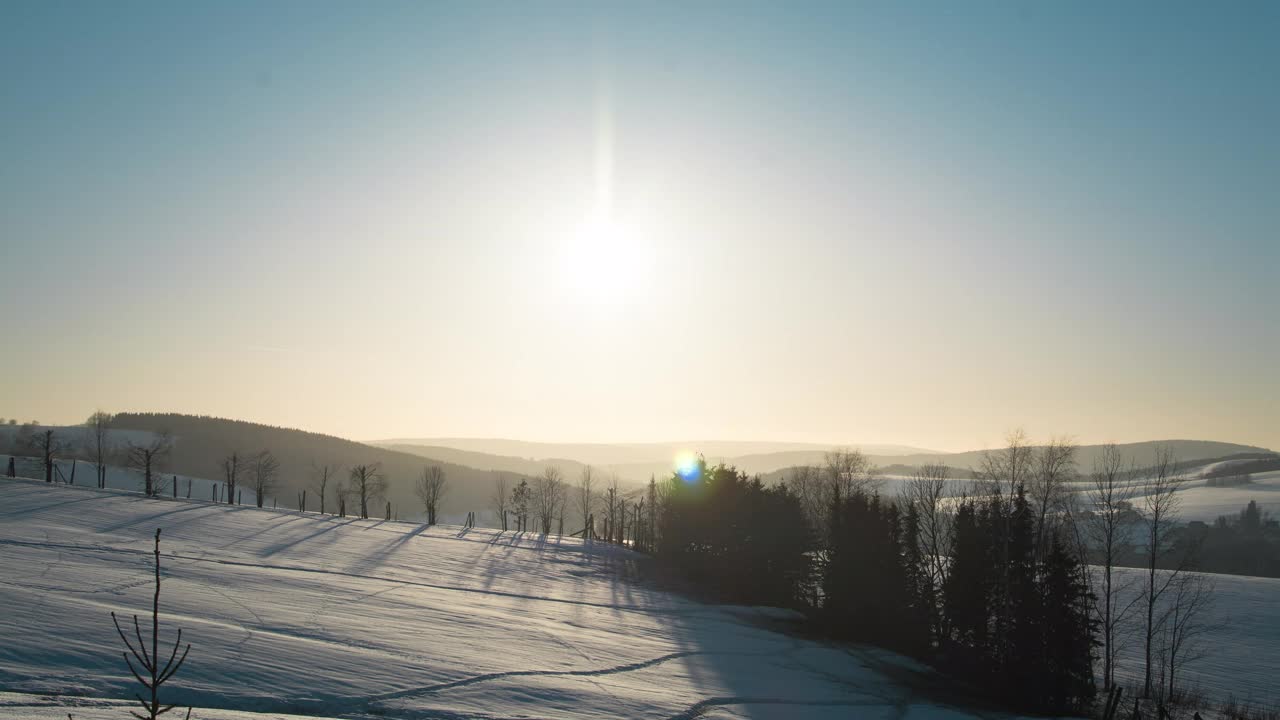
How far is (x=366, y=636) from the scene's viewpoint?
28.0 meters

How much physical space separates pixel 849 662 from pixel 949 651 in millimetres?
15327

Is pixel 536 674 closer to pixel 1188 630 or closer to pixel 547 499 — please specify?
pixel 1188 630

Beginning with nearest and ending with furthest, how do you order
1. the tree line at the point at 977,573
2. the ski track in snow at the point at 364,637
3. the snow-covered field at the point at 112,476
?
the ski track in snow at the point at 364,637, the tree line at the point at 977,573, the snow-covered field at the point at 112,476

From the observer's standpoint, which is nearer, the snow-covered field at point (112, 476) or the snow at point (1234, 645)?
the snow at point (1234, 645)

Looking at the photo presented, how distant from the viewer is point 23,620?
2120cm

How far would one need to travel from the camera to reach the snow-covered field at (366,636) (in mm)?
19906

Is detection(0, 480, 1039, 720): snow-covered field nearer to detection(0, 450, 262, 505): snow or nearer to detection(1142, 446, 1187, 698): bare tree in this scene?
detection(1142, 446, 1187, 698): bare tree

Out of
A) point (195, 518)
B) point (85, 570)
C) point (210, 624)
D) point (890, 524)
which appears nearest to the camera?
point (210, 624)

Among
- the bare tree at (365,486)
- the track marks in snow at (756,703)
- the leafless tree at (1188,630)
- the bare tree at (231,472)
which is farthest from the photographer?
the bare tree at (365,486)

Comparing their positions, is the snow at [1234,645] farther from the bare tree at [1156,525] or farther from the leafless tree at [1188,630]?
the bare tree at [1156,525]

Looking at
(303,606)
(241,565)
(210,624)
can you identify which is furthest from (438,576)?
(210,624)

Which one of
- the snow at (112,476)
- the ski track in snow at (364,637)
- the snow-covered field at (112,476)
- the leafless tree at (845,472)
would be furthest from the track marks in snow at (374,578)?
the snow at (112,476)

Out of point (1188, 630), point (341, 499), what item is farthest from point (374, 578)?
point (1188, 630)

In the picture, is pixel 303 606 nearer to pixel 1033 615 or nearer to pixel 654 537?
pixel 1033 615
